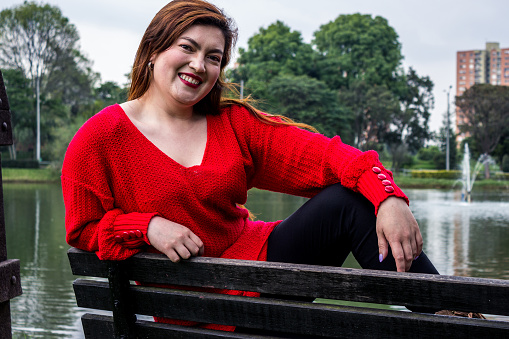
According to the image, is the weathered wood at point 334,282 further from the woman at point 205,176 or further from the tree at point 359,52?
the tree at point 359,52

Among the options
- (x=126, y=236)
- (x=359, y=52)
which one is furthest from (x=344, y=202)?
(x=359, y=52)

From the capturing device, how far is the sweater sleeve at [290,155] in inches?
63.1

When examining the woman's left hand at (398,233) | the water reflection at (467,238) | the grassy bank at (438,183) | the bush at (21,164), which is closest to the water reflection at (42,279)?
the woman's left hand at (398,233)

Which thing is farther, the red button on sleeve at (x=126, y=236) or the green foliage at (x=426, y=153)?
the green foliage at (x=426, y=153)

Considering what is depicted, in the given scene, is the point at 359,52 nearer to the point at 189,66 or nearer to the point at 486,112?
the point at 486,112

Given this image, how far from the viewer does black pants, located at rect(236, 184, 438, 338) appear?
1.41 meters

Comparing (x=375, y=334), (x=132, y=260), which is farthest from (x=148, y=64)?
(x=375, y=334)

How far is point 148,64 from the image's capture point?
170 centimetres

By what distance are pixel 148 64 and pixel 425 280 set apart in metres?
1.05

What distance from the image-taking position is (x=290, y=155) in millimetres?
1685

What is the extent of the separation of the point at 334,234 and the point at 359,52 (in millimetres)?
40020

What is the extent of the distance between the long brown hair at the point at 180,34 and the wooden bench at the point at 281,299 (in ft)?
1.92

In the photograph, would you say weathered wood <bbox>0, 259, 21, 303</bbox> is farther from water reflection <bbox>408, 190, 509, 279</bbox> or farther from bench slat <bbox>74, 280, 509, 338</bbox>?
water reflection <bbox>408, 190, 509, 279</bbox>

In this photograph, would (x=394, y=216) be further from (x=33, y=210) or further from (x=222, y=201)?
(x=33, y=210)
